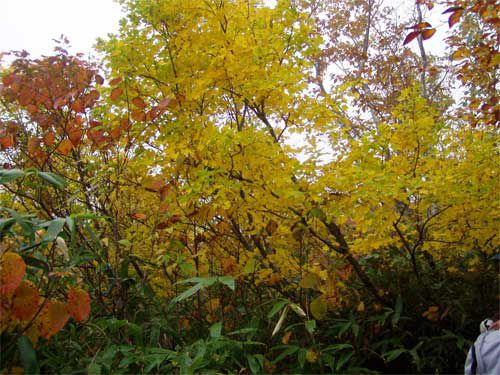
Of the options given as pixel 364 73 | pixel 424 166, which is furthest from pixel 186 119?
pixel 364 73

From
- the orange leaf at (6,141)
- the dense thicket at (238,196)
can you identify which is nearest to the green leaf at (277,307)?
the dense thicket at (238,196)

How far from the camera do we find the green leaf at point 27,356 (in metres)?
1.36

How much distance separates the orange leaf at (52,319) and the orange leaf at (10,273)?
20 centimetres

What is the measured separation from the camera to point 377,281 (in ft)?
11.0

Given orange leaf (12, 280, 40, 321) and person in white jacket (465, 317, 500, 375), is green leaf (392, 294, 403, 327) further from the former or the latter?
orange leaf (12, 280, 40, 321)

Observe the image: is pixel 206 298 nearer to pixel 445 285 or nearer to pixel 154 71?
pixel 154 71

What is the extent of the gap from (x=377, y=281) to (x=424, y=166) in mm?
1130

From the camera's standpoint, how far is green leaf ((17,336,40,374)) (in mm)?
1360

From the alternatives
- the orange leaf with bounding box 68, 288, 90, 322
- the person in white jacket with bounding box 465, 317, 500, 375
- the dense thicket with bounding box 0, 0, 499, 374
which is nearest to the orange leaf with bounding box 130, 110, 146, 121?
the dense thicket with bounding box 0, 0, 499, 374

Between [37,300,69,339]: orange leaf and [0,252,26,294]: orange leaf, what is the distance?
195 mm

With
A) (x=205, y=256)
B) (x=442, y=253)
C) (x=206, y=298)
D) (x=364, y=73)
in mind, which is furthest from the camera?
(x=364, y=73)

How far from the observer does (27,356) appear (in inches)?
53.9

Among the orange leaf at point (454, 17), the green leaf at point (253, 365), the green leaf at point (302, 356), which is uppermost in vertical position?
the orange leaf at point (454, 17)

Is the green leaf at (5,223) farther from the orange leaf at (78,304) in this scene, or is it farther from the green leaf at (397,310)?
the green leaf at (397,310)
